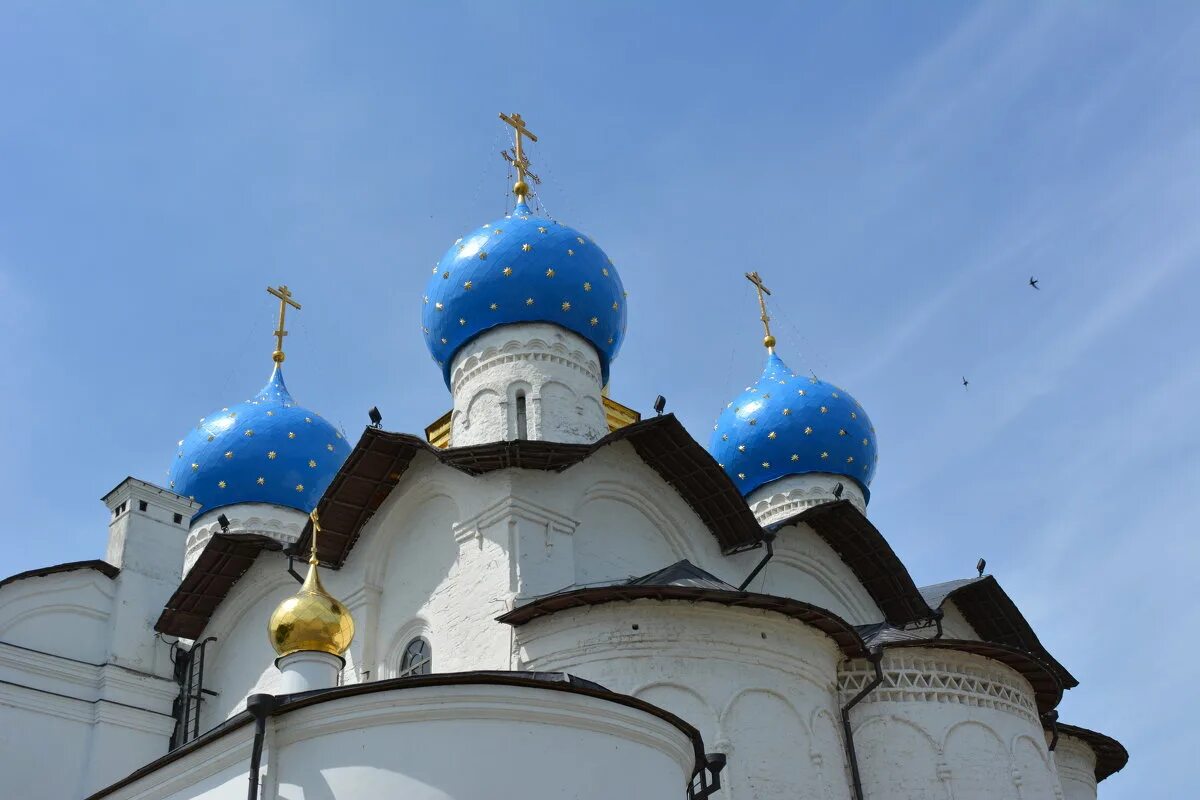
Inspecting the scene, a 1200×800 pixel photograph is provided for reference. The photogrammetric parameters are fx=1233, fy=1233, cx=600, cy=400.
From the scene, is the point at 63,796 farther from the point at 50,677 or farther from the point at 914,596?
the point at 914,596

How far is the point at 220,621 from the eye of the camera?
1230cm

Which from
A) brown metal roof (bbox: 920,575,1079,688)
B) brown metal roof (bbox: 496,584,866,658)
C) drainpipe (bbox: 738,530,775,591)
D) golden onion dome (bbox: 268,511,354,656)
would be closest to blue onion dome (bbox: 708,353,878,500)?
brown metal roof (bbox: 920,575,1079,688)

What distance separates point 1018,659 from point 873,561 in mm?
2219

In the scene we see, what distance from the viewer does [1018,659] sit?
9.85 m

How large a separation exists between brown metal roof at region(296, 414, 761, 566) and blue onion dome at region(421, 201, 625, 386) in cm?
212

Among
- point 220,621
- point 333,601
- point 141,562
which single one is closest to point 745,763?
point 333,601

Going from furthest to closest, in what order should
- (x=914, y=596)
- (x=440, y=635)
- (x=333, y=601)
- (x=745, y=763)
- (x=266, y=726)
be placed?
(x=914, y=596) < (x=440, y=635) < (x=745, y=763) < (x=333, y=601) < (x=266, y=726)

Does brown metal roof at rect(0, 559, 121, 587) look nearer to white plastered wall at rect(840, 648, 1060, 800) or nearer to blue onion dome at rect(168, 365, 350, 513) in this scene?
blue onion dome at rect(168, 365, 350, 513)

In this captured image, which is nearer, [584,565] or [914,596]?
[584,565]

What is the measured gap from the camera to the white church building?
6352 mm

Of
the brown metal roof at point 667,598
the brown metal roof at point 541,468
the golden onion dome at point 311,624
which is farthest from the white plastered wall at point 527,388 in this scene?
the golden onion dome at point 311,624

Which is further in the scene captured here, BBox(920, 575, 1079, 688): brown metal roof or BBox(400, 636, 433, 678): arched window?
BBox(920, 575, 1079, 688): brown metal roof

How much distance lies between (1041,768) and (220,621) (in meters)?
7.75

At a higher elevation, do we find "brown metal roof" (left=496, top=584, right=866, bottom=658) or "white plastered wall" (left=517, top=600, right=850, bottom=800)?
"brown metal roof" (left=496, top=584, right=866, bottom=658)
